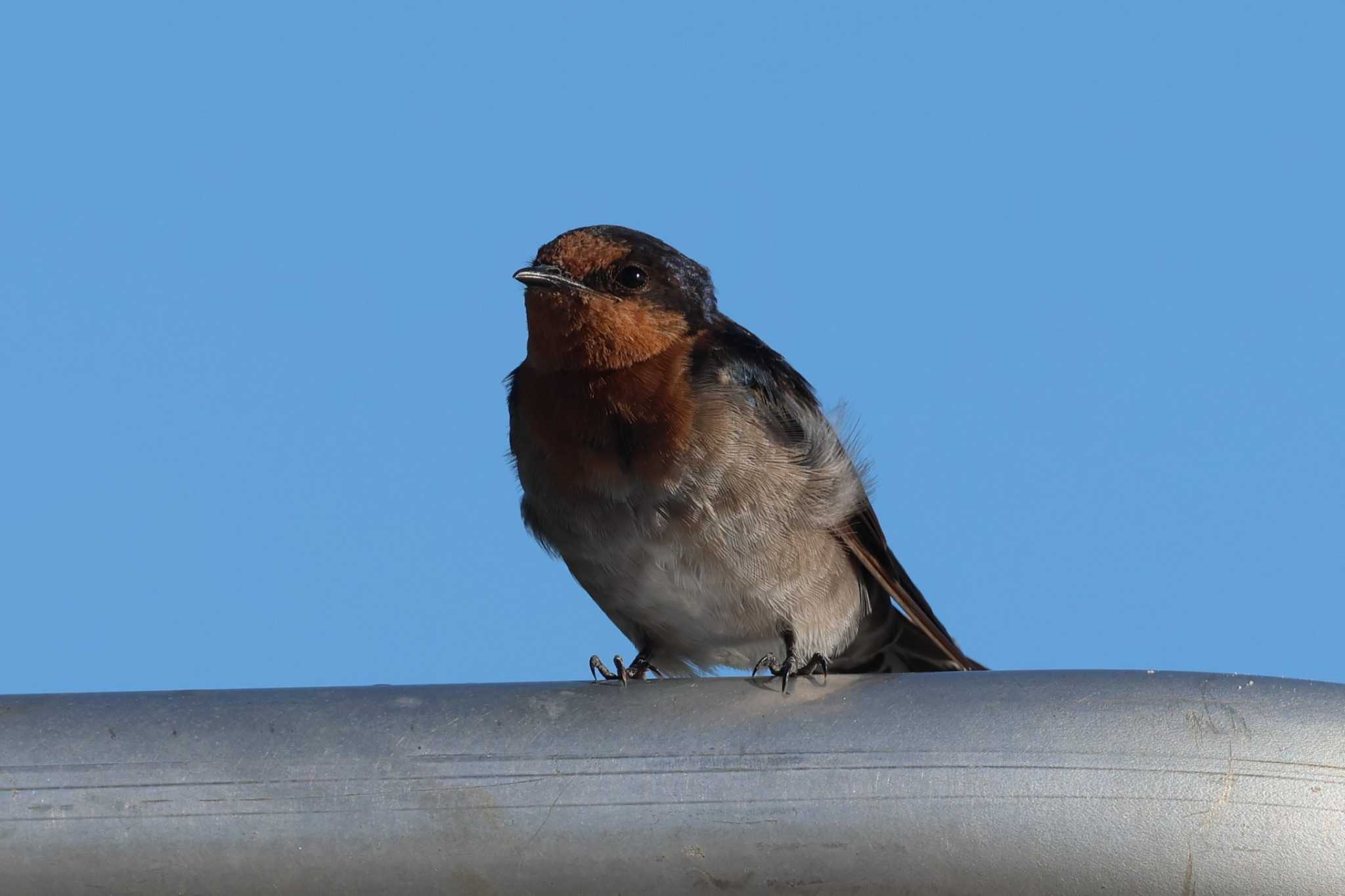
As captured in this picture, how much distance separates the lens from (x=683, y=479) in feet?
15.0

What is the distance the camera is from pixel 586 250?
5.09 meters

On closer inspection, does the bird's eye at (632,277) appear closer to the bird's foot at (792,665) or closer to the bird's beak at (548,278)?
the bird's beak at (548,278)

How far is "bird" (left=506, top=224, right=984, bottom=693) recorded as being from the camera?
4.62 m

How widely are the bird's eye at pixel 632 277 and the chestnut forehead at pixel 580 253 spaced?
47 millimetres

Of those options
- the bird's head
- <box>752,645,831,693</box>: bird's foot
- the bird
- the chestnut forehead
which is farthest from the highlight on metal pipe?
the chestnut forehead

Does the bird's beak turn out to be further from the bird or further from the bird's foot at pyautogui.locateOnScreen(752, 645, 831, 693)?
the bird's foot at pyautogui.locateOnScreen(752, 645, 831, 693)

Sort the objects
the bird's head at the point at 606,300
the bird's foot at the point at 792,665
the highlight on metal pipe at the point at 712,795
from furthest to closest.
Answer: the bird's head at the point at 606,300, the bird's foot at the point at 792,665, the highlight on metal pipe at the point at 712,795

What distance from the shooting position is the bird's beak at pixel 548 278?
4.93m

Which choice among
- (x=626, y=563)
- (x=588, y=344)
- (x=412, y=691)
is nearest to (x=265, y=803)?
(x=412, y=691)

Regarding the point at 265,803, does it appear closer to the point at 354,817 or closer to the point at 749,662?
the point at 354,817

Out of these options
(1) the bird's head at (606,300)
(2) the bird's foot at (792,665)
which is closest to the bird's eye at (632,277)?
(1) the bird's head at (606,300)

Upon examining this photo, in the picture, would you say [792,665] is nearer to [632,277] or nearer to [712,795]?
[632,277]

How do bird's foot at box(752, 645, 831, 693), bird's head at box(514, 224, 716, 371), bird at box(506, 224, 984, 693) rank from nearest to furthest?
bird's foot at box(752, 645, 831, 693)
bird at box(506, 224, 984, 693)
bird's head at box(514, 224, 716, 371)

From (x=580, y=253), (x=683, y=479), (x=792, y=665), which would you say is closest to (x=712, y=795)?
(x=792, y=665)
